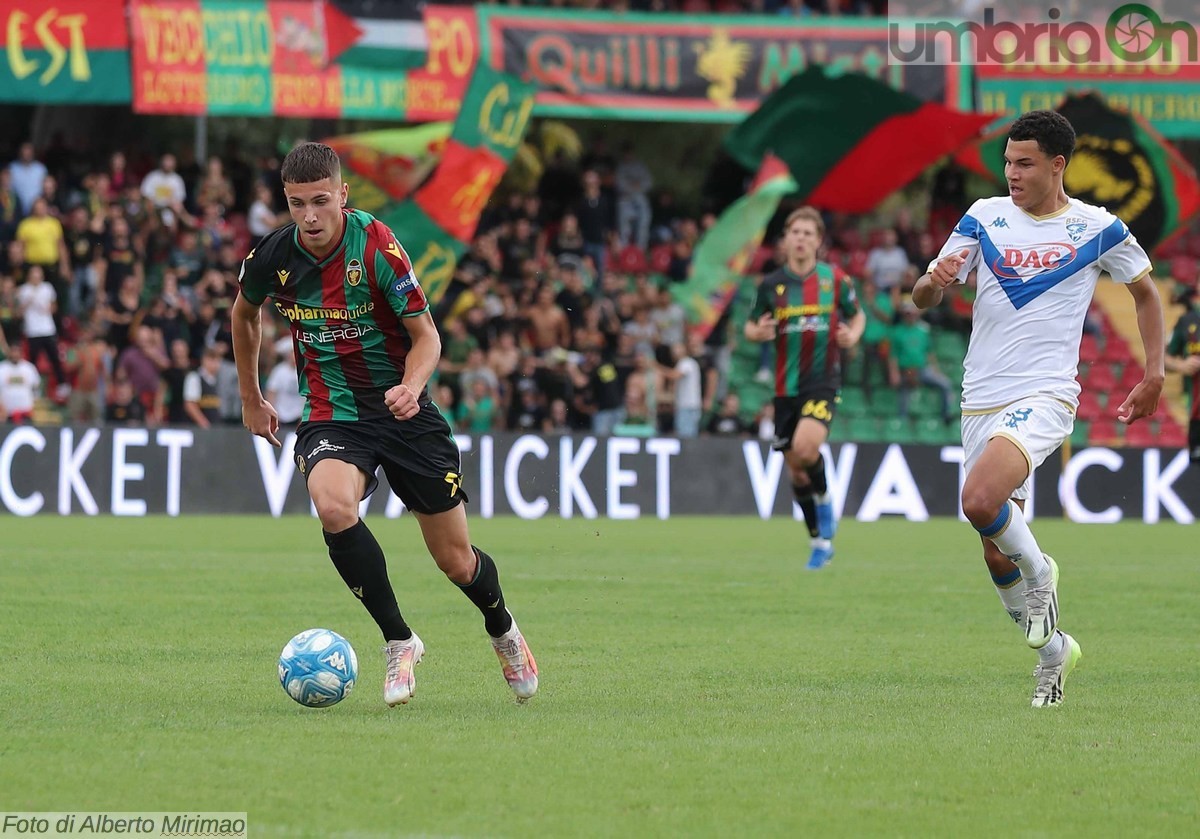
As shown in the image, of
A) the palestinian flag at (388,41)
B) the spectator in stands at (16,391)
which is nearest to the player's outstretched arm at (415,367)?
the spectator in stands at (16,391)

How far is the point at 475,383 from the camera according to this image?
21.8 meters

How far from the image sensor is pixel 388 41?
81.7 ft

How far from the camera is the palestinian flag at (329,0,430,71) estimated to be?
81.4 feet

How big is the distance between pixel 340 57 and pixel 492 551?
38.8 ft

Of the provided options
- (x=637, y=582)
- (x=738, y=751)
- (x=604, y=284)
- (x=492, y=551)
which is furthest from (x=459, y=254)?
(x=738, y=751)

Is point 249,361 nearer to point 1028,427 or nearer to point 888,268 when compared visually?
point 1028,427

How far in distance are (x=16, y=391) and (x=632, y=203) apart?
945 centimetres

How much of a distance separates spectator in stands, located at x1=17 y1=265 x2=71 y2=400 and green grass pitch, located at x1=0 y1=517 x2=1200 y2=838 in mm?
8855

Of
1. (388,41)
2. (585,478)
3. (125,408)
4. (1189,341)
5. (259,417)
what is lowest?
(585,478)

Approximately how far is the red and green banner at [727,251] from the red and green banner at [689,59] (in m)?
1.30

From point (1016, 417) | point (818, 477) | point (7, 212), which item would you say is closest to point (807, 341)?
point (818, 477)

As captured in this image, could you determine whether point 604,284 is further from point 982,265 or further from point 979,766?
point 979,766

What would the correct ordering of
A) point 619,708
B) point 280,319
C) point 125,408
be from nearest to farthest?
point 619,708 < point 125,408 < point 280,319

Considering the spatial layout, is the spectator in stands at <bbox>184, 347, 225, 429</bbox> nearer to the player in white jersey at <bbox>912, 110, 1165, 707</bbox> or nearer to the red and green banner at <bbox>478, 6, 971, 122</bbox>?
the red and green banner at <bbox>478, 6, 971, 122</bbox>
